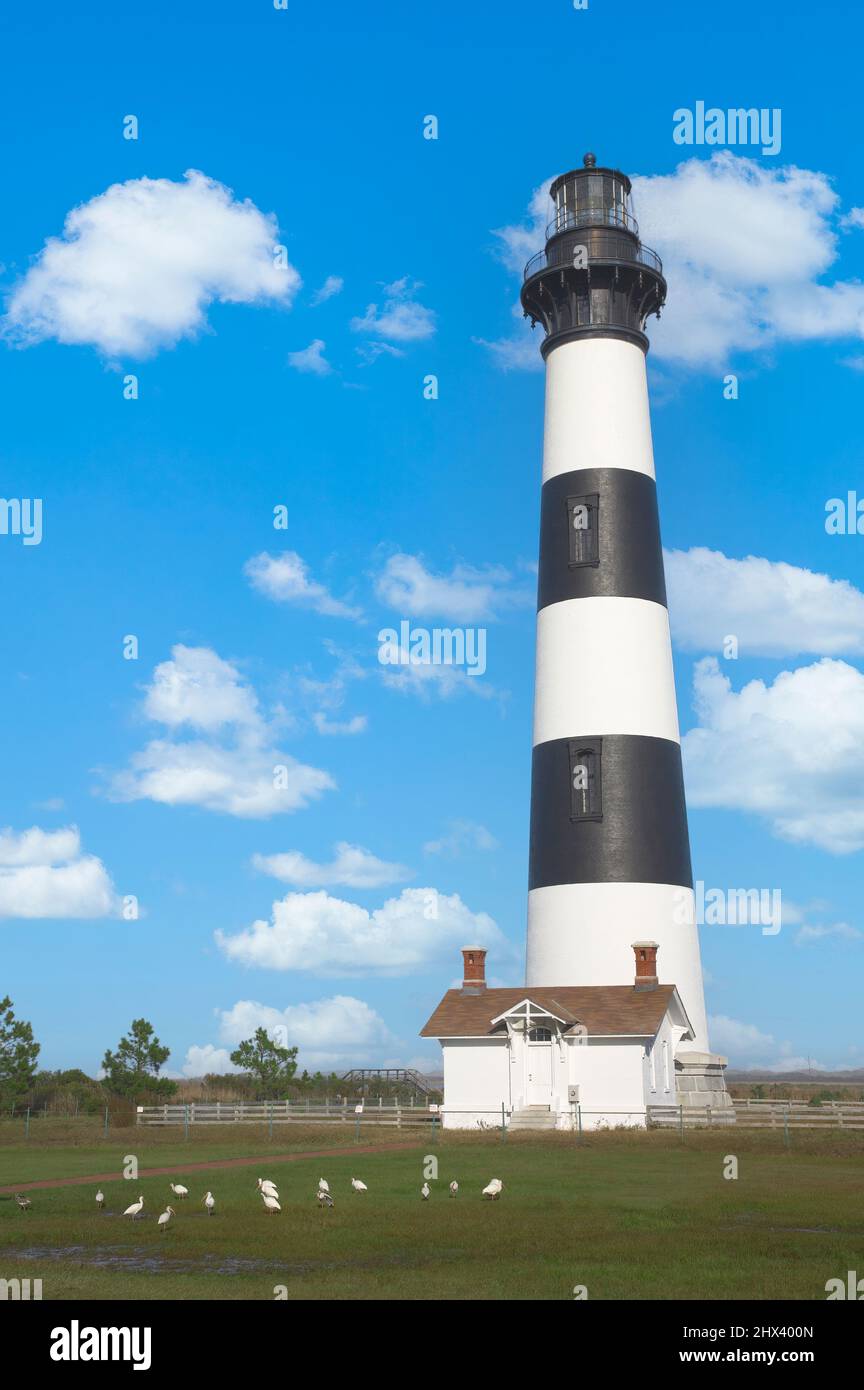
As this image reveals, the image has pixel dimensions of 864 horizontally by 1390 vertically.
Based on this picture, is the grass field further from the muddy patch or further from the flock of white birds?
the flock of white birds

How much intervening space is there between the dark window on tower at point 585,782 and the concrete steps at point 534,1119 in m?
8.01

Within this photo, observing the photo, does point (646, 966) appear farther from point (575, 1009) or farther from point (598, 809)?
point (598, 809)

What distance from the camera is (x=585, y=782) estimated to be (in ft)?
123

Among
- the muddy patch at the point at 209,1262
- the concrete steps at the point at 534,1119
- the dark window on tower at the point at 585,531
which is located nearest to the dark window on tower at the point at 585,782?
the dark window on tower at the point at 585,531

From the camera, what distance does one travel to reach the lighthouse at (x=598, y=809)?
3612 cm

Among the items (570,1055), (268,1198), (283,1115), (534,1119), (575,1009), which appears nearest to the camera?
(268,1198)

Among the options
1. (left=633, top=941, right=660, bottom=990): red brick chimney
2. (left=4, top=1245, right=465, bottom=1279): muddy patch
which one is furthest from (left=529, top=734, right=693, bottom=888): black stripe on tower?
(left=4, top=1245, right=465, bottom=1279): muddy patch

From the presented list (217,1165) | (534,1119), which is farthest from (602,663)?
(217,1165)

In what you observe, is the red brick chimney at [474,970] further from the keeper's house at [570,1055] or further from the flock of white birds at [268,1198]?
the flock of white birds at [268,1198]

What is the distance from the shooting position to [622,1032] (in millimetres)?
35062

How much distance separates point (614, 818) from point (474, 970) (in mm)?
6980
